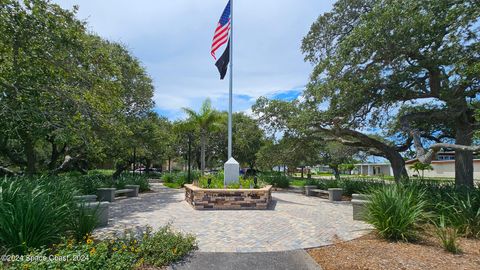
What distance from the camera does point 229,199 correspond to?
35.6 ft

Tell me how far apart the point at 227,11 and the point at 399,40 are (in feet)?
25.2

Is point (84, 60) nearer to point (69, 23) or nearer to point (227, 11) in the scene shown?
point (69, 23)

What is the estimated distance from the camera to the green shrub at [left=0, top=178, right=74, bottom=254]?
4.72 m

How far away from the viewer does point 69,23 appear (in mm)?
8281

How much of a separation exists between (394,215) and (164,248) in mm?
4672

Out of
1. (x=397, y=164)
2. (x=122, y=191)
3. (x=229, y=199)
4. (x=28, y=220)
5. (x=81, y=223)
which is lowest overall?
(x=122, y=191)

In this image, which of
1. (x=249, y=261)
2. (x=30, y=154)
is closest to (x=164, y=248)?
(x=249, y=261)

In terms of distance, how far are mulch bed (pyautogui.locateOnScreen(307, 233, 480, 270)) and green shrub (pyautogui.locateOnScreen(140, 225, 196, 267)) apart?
2314 mm

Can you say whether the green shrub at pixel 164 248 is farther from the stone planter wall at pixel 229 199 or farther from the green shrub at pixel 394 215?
the stone planter wall at pixel 229 199

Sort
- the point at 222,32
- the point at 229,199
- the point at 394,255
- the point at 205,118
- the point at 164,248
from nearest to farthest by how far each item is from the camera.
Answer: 1. the point at 164,248
2. the point at 394,255
3. the point at 229,199
4. the point at 222,32
5. the point at 205,118

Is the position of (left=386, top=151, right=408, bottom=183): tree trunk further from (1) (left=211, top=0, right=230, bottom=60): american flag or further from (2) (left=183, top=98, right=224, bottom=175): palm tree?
(2) (left=183, top=98, right=224, bottom=175): palm tree

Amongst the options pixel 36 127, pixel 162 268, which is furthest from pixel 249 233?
pixel 36 127

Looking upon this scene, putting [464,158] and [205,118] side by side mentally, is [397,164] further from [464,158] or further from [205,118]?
[205,118]

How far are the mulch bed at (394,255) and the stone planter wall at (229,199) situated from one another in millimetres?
4807
